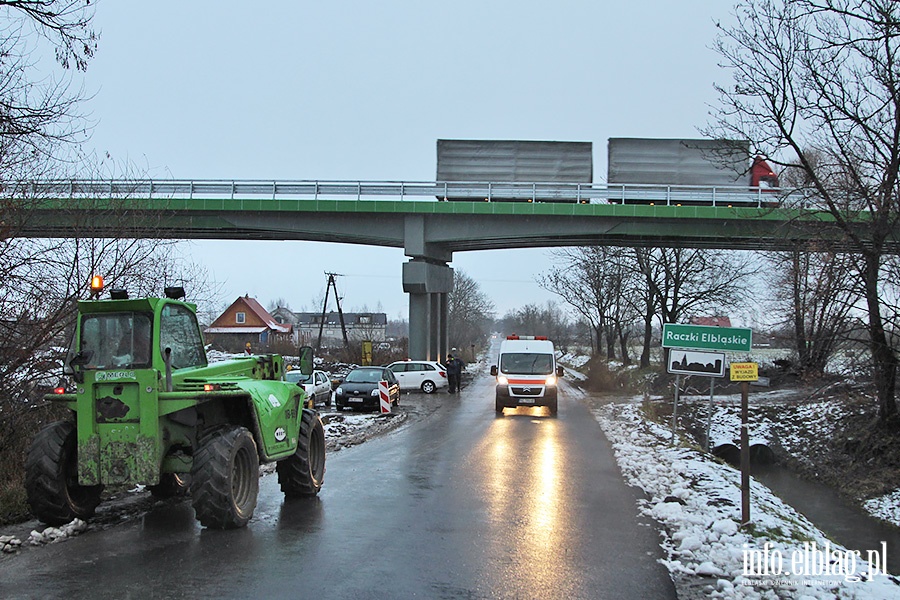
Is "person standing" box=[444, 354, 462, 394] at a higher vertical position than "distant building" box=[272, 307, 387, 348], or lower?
lower

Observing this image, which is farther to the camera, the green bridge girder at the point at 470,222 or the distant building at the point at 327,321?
the distant building at the point at 327,321

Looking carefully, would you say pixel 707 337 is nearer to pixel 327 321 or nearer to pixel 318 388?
pixel 318 388

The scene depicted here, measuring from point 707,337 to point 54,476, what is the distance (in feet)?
38.5

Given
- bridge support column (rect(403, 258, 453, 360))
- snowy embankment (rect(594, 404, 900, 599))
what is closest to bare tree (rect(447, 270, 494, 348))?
bridge support column (rect(403, 258, 453, 360))

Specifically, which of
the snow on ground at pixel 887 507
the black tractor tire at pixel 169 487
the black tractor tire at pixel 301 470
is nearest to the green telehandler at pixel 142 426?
the black tractor tire at pixel 301 470

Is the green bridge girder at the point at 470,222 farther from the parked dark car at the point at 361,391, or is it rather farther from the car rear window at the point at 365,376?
the parked dark car at the point at 361,391

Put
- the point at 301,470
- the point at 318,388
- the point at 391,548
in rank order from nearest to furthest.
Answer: the point at 391,548 → the point at 301,470 → the point at 318,388

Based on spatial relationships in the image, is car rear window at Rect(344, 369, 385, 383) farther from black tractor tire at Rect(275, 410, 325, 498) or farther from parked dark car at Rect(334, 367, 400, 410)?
black tractor tire at Rect(275, 410, 325, 498)

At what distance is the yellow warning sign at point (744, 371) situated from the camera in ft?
28.8

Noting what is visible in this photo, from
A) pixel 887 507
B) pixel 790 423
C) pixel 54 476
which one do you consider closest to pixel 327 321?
pixel 790 423

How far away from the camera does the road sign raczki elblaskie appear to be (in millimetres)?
13281

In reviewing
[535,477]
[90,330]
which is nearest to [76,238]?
[90,330]

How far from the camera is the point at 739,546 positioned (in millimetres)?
7543

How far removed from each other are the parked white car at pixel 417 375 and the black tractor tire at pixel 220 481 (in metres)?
28.1
